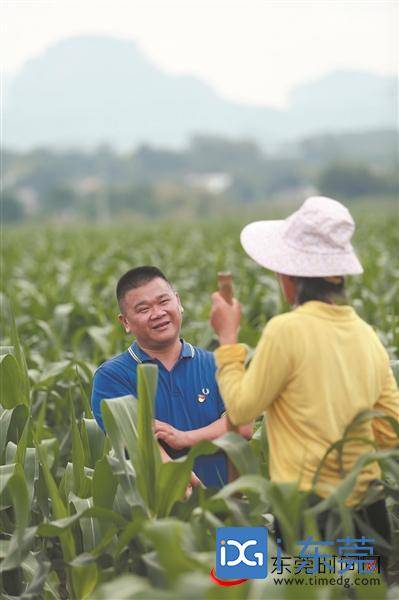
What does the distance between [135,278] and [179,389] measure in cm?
35

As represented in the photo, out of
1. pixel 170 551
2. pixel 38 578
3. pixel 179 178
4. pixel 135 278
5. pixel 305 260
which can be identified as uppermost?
pixel 305 260

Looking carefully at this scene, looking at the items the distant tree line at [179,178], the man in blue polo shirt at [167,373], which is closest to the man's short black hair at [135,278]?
the man in blue polo shirt at [167,373]

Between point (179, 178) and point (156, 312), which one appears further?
point (179, 178)

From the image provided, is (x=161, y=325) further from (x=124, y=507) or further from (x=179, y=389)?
(x=124, y=507)

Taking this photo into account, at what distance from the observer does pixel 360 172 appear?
7988 centimetres

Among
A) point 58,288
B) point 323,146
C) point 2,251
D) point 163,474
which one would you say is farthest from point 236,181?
point 163,474

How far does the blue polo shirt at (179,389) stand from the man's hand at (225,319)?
1.94ft

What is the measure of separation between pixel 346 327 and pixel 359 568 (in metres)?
0.58

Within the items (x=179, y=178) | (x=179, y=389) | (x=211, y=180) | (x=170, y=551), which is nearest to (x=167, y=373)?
(x=179, y=389)

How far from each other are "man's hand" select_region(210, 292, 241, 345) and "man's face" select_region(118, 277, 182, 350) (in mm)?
488

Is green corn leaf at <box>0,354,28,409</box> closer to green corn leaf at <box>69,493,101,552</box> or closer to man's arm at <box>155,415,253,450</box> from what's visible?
green corn leaf at <box>69,493,101,552</box>

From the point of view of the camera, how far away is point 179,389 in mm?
2783

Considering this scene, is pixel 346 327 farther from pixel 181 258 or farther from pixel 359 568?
pixel 181 258

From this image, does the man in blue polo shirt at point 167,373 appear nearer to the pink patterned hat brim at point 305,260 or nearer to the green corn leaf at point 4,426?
the green corn leaf at point 4,426
